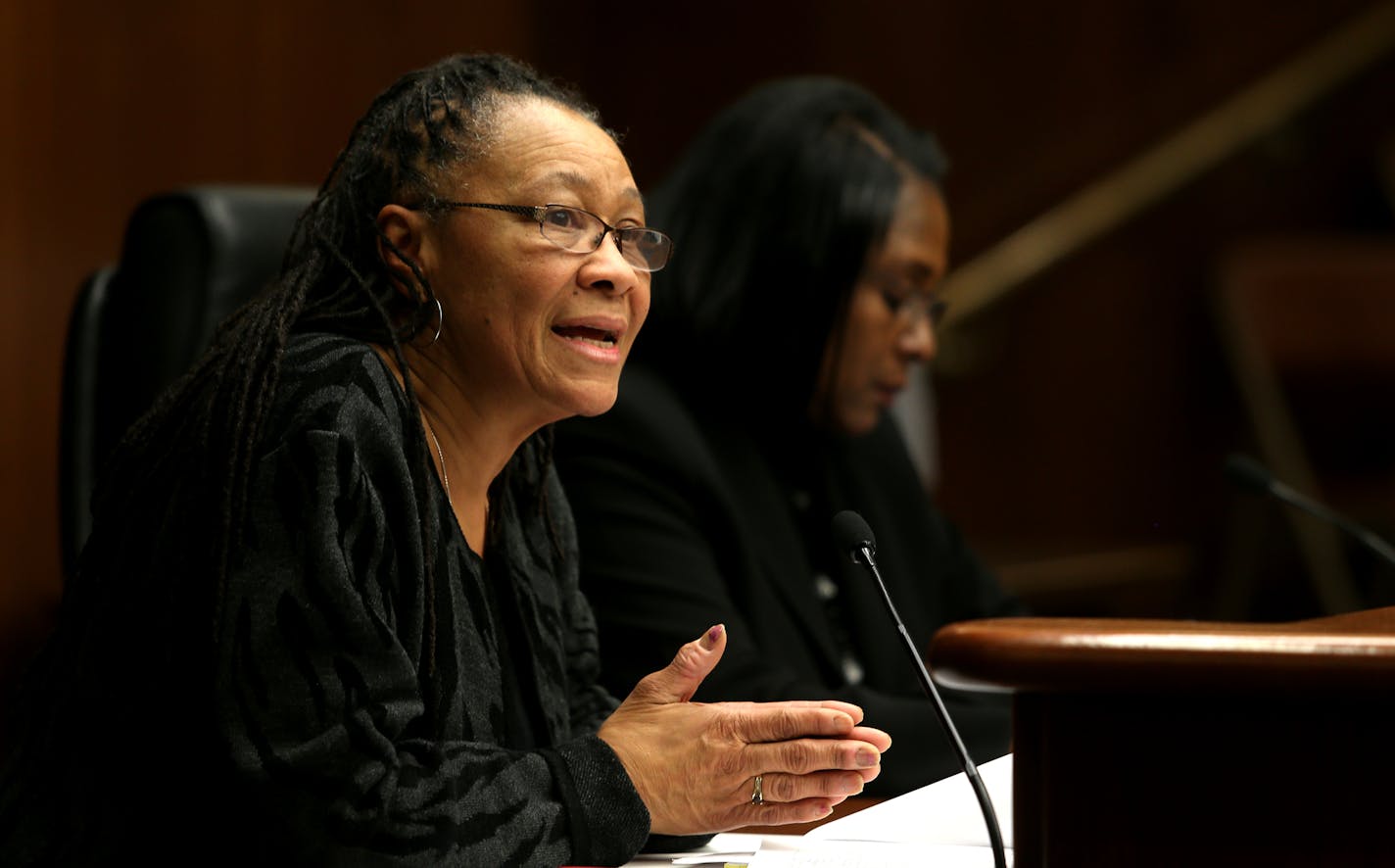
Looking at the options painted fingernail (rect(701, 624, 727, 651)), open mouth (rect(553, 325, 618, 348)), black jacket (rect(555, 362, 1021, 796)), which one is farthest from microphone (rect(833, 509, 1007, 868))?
black jacket (rect(555, 362, 1021, 796))

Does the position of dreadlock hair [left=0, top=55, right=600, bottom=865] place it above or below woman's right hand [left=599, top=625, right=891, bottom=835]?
above

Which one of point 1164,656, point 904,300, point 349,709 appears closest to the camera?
point 1164,656

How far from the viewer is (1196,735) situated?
2.60 ft

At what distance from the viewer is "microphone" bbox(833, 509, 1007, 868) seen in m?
0.92

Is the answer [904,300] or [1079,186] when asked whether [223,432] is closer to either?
[904,300]

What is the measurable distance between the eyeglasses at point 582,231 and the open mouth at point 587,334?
55 mm

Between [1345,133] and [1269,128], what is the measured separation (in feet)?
0.83

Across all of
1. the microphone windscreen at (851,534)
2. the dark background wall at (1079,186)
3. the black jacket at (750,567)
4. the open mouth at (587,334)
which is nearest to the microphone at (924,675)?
the microphone windscreen at (851,534)

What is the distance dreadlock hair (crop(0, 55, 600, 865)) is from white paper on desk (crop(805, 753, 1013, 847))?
1.11 feet

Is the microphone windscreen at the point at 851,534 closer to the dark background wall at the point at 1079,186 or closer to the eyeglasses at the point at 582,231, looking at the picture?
the eyeglasses at the point at 582,231

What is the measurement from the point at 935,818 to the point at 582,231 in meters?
0.51

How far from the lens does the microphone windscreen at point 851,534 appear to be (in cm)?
109

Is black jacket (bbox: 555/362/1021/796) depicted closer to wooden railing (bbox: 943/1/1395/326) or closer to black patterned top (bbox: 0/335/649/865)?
black patterned top (bbox: 0/335/649/865)

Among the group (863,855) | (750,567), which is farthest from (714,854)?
(750,567)
